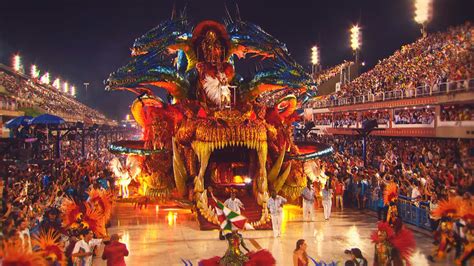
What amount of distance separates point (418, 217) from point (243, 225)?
23.1 ft

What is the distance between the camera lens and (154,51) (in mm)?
15320

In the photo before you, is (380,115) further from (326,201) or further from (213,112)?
(213,112)

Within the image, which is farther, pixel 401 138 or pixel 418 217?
pixel 401 138

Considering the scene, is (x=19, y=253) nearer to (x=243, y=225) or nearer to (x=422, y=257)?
(x=243, y=225)

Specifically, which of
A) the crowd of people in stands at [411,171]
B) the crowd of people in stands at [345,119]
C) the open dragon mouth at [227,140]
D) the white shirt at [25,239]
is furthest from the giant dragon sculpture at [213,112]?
the crowd of people in stands at [345,119]

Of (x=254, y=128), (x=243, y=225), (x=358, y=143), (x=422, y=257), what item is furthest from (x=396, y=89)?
(x=243, y=225)

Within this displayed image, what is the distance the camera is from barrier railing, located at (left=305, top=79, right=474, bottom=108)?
842 cm

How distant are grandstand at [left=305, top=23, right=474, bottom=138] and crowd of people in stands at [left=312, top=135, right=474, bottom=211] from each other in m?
0.50

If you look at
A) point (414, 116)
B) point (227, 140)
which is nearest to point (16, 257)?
point (227, 140)

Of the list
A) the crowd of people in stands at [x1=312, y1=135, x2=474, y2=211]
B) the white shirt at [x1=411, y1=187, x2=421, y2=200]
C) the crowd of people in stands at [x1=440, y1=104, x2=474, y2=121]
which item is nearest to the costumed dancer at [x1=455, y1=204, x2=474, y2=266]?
the crowd of people in stands at [x1=312, y1=135, x2=474, y2=211]

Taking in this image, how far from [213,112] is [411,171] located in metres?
7.20

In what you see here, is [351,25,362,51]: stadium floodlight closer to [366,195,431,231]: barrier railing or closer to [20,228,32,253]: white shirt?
[366,195,431,231]: barrier railing

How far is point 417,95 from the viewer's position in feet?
71.8

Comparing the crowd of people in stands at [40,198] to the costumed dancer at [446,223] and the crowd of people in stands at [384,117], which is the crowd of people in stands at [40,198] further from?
the crowd of people in stands at [384,117]
